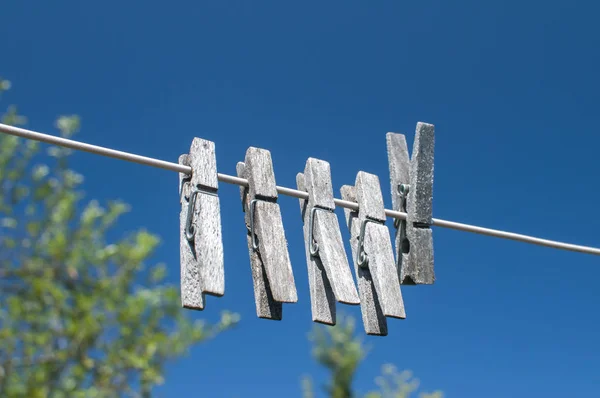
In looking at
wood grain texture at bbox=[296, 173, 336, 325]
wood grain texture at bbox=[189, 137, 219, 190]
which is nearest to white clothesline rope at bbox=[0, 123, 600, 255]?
wood grain texture at bbox=[189, 137, 219, 190]

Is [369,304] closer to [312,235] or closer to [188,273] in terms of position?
[312,235]

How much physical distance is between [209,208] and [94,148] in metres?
0.33

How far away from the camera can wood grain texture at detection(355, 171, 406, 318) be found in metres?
1.64

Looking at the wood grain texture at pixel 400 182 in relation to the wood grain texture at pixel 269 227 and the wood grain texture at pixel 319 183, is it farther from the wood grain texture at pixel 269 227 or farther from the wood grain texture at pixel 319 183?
the wood grain texture at pixel 269 227

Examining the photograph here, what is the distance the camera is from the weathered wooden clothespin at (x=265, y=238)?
156 cm

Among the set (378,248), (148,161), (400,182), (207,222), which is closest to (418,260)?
(378,248)

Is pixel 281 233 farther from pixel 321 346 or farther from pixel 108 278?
pixel 321 346

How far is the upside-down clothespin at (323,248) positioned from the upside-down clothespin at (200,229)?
0.87 ft

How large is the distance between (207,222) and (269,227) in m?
0.15

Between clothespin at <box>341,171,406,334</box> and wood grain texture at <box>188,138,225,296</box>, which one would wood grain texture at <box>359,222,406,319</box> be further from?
wood grain texture at <box>188,138,225,296</box>

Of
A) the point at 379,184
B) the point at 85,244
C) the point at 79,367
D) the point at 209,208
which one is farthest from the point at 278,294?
the point at 85,244

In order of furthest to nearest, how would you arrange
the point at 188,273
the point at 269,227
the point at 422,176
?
1. the point at 422,176
2. the point at 269,227
3. the point at 188,273

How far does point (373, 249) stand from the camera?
5.69 ft

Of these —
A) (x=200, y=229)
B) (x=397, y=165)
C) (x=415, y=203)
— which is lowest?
(x=200, y=229)
